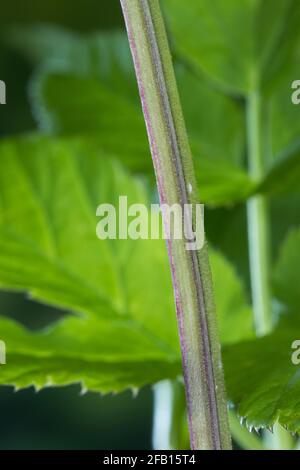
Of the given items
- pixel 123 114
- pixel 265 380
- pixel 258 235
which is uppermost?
pixel 123 114

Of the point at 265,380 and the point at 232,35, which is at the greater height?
the point at 232,35

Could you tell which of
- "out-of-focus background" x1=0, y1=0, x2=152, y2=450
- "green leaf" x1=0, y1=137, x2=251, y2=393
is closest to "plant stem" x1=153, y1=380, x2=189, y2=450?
"green leaf" x1=0, y1=137, x2=251, y2=393

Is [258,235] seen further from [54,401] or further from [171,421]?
[54,401]

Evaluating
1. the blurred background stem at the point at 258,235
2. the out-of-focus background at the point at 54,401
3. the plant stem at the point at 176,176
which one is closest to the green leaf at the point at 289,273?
the blurred background stem at the point at 258,235

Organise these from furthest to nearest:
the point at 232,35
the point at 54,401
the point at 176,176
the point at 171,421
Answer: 1. the point at 54,401
2. the point at 232,35
3. the point at 171,421
4. the point at 176,176

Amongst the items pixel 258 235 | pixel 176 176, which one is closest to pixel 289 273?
pixel 258 235

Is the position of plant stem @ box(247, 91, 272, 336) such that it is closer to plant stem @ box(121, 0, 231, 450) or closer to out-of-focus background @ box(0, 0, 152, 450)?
plant stem @ box(121, 0, 231, 450)
